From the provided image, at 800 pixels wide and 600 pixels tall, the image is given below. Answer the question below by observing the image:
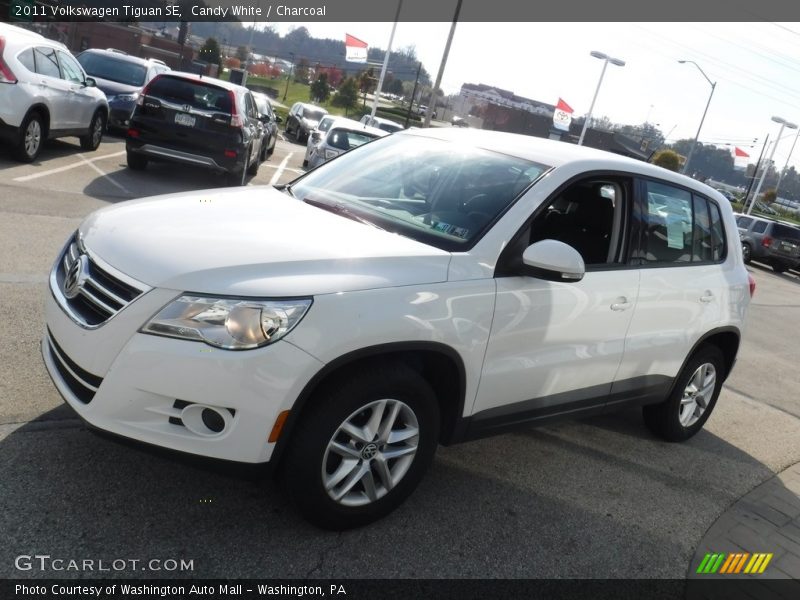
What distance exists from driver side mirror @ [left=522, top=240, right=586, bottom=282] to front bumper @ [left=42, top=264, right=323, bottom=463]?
1.16 meters

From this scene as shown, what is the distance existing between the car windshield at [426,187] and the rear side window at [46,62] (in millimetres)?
7780

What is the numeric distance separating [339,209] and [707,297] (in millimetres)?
2540

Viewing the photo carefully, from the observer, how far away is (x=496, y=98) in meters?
116

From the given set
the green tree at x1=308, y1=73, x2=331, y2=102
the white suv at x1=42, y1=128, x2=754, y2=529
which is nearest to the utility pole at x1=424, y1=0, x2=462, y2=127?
the white suv at x1=42, y1=128, x2=754, y2=529

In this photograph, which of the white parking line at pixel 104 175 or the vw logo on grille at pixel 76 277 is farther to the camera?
the white parking line at pixel 104 175

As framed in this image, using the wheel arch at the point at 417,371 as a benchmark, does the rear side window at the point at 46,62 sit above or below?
above

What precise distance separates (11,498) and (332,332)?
4.86ft

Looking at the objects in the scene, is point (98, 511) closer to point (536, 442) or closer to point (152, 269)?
point (152, 269)

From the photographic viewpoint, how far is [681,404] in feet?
17.1

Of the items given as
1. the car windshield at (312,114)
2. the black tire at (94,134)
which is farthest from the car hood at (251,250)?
the car windshield at (312,114)

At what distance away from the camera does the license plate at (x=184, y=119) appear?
11125 millimetres

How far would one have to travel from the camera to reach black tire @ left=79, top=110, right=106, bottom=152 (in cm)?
1278

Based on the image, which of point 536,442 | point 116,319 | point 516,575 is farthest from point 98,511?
point 536,442

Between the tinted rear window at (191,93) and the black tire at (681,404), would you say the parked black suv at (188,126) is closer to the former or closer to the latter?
the tinted rear window at (191,93)
